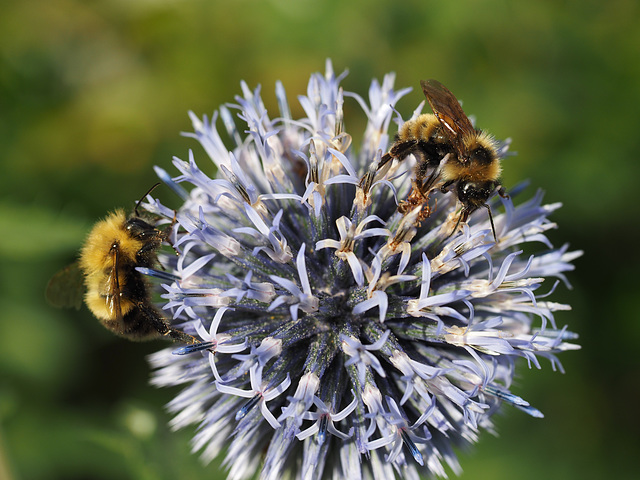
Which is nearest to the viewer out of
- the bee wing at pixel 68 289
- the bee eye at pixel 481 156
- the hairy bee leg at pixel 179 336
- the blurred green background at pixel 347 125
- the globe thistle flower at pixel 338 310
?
the globe thistle flower at pixel 338 310

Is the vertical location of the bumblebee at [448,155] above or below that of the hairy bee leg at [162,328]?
above

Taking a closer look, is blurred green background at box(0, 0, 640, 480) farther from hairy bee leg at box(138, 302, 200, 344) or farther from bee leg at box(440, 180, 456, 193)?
bee leg at box(440, 180, 456, 193)

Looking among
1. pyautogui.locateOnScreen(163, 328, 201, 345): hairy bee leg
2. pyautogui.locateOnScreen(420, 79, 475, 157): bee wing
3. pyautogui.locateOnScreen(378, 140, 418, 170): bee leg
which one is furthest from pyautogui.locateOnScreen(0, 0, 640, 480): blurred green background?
pyautogui.locateOnScreen(420, 79, 475, 157): bee wing

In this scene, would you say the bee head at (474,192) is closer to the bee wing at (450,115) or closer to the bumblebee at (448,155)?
the bumblebee at (448,155)

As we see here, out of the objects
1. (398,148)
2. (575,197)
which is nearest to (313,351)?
(398,148)

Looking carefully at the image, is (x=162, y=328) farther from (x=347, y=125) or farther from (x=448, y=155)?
(x=347, y=125)

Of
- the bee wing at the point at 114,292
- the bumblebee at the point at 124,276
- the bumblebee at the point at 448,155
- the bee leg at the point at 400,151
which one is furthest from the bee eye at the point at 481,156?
the bee wing at the point at 114,292
